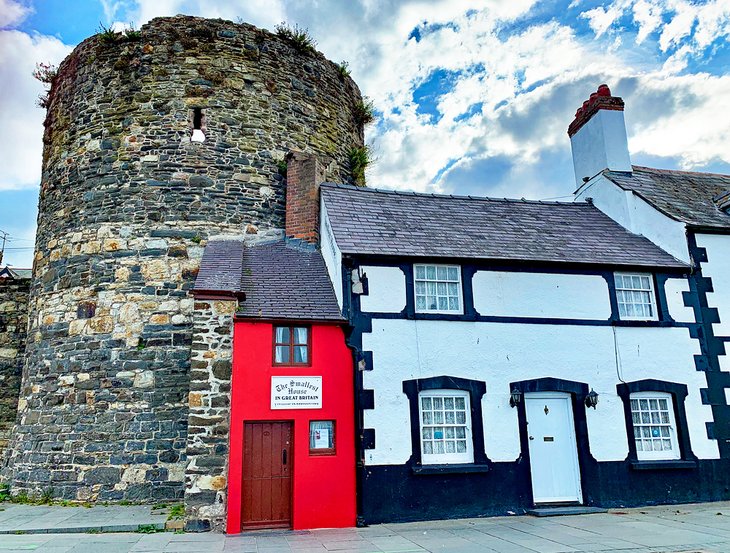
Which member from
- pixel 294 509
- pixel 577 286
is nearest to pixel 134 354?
pixel 294 509

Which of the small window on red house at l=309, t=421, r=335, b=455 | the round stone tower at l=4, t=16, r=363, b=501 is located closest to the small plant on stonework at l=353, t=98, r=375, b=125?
the round stone tower at l=4, t=16, r=363, b=501

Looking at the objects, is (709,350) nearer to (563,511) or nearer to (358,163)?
(563,511)

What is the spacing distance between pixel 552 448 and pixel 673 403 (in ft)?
9.59

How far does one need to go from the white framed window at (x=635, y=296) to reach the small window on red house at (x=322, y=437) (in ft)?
21.8

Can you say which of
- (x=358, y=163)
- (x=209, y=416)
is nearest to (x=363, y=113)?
(x=358, y=163)

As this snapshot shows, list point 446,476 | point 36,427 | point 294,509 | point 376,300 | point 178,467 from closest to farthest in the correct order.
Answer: point 294,509, point 446,476, point 376,300, point 178,467, point 36,427

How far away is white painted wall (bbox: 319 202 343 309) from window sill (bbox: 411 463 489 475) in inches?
135

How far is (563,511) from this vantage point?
1026cm

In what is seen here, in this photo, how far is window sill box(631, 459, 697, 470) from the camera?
10.9 meters

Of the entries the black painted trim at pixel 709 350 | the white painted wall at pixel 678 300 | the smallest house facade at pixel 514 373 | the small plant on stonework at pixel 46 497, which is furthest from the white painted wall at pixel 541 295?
the small plant on stonework at pixel 46 497

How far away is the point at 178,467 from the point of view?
11.7 metres

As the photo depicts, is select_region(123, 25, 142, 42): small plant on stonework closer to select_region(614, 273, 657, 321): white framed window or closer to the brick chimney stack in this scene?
the brick chimney stack

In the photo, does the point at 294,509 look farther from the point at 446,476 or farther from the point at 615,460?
the point at 615,460

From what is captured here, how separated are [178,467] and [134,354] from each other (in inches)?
105
